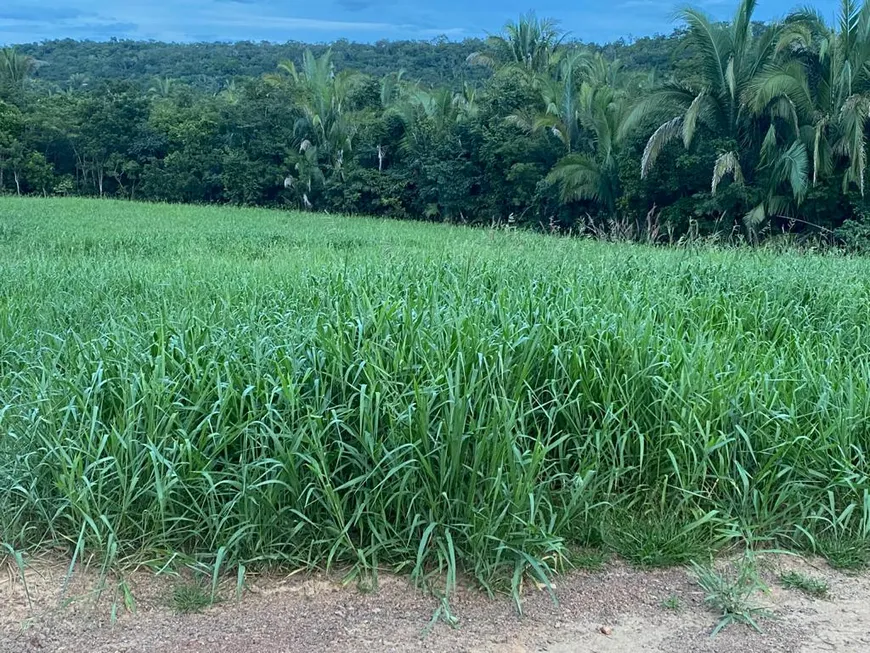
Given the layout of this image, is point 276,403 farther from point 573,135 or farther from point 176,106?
point 176,106

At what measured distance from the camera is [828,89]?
55.0 feet

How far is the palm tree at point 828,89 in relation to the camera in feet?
52.6

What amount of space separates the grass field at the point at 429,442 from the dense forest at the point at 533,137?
31.8ft

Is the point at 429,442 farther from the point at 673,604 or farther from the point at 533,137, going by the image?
the point at 533,137

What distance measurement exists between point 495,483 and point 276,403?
1.03 meters

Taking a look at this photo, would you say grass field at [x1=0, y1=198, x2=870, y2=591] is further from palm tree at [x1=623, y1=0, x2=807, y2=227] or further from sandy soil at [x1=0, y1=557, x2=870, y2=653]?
palm tree at [x1=623, y1=0, x2=807, y2=227]

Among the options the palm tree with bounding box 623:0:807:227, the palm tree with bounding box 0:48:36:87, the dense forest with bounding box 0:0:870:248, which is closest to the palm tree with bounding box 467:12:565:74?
the dense forest with bounding box 0:0:870:248

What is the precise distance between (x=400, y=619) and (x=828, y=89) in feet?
58.2

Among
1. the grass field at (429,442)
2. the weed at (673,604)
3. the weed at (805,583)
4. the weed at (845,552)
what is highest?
the grass field at (429,442)

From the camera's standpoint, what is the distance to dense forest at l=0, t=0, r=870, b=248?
664 inches

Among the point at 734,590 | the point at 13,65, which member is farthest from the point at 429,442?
the point at 13,65

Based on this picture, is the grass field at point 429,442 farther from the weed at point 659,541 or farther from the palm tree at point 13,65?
the palm tree at point 13,65

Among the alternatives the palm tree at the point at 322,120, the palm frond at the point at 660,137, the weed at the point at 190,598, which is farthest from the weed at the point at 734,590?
the palm tree at the point at 322,120

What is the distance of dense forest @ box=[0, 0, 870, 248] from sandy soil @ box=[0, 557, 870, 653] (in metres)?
10.7
